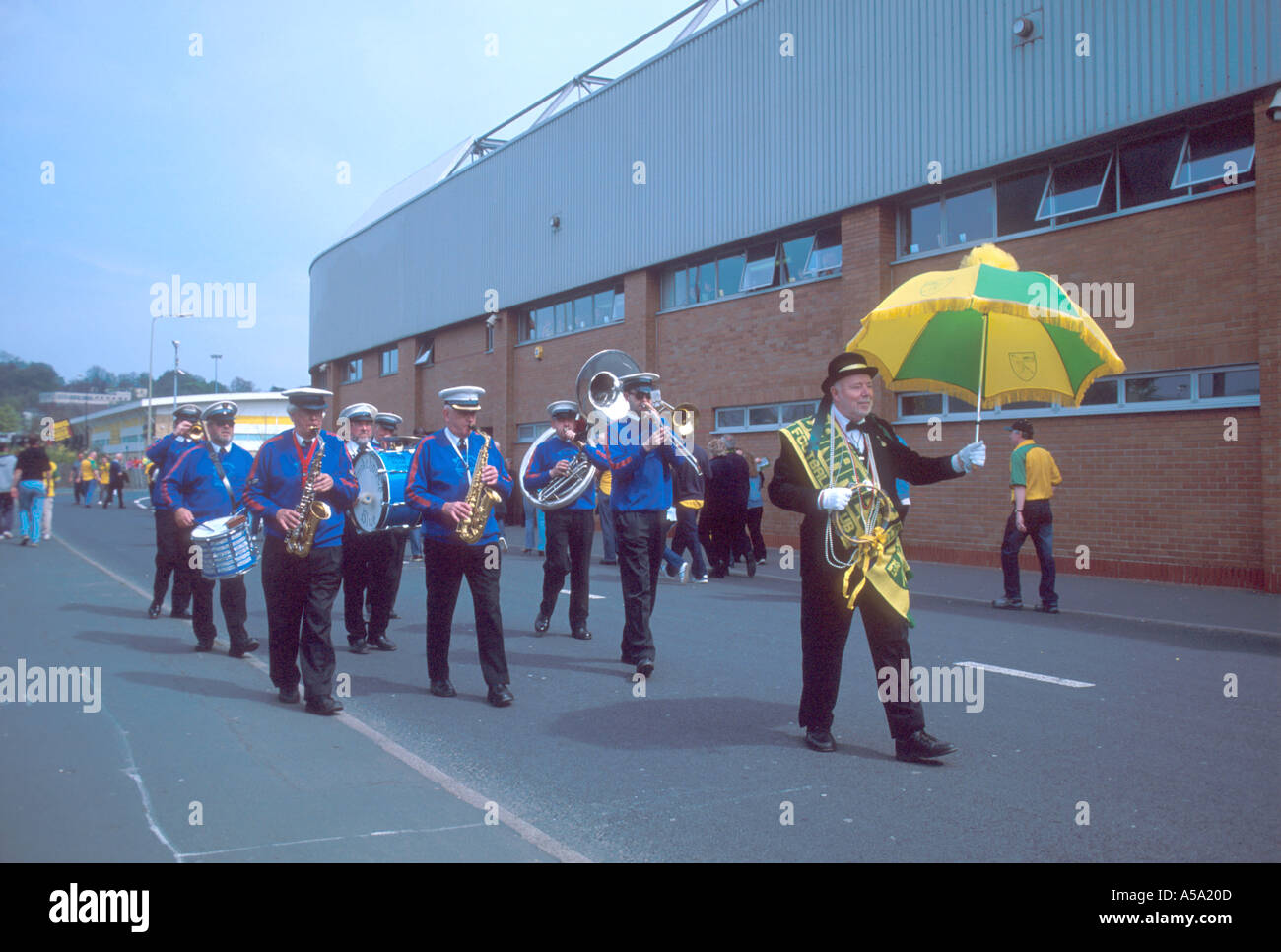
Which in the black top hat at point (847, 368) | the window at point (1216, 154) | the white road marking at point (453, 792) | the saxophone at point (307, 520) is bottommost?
the white road marking at point (453, 792)

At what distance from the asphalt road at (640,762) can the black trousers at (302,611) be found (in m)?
0.24

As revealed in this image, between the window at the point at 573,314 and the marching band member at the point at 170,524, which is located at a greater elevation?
the window at the point at 573,314

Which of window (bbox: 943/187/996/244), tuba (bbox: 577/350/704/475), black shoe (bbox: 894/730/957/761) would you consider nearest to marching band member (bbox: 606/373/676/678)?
tuba (bbox: 577/350/704/475)

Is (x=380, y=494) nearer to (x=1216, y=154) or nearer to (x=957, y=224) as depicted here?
(x=1216, y=154)

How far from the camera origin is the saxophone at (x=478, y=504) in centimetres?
635

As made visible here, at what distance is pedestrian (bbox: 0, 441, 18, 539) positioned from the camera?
18641mm

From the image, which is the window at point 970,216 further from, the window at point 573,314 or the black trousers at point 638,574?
the black trousers at point 638,574

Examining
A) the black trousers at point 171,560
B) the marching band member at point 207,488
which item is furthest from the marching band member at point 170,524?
the marching band member at point 207,488

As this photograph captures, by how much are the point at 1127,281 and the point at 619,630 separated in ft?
27.7

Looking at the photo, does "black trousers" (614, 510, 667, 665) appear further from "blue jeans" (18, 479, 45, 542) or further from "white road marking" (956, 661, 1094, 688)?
"blue jeans" (18, 479, 45, 542)

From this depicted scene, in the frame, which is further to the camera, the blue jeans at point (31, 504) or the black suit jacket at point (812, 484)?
the blue jeans at point (31, 504)

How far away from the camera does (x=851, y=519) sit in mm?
5062

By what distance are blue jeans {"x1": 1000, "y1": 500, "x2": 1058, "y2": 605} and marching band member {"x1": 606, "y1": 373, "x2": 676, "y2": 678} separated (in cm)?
493
